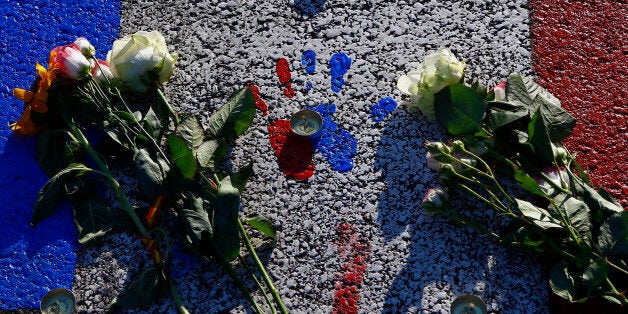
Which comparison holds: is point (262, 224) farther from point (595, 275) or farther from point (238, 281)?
point (595, 275)

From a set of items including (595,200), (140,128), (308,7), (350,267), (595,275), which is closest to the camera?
(595,275)

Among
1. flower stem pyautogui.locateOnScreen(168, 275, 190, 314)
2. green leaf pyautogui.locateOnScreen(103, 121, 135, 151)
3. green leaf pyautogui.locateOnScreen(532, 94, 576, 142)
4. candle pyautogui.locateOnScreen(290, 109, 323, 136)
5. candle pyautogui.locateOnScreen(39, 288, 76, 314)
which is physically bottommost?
candle pyautogui.locateOnScreen(39, 288, 76, 314)

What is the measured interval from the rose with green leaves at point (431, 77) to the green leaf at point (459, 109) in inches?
2.1

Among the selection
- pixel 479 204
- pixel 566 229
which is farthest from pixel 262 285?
pixel 566 229

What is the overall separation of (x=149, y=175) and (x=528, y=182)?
101 cm

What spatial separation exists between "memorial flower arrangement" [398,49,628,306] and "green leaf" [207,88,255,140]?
1.44ft

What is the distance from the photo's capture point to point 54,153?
7.46 ft

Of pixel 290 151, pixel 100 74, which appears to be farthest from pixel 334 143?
pixel 100 74

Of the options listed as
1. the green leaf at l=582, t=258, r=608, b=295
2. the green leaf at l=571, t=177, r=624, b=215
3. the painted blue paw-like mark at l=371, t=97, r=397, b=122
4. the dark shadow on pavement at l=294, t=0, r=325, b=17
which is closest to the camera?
the green leaf at l=582, t=258, r=608, b=295

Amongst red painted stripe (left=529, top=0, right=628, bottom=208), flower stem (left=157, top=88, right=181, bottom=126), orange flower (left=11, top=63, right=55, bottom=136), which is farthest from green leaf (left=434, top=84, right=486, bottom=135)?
orange flower (left=11, top=63, right=55, bottom=136)

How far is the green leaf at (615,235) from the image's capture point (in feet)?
6.50

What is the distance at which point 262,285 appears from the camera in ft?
7.02

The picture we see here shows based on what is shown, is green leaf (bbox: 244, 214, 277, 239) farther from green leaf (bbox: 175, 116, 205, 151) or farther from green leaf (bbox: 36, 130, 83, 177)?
green leaf (bbox: 36, 130, 83, 177)

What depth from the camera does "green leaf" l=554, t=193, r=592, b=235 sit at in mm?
2025
